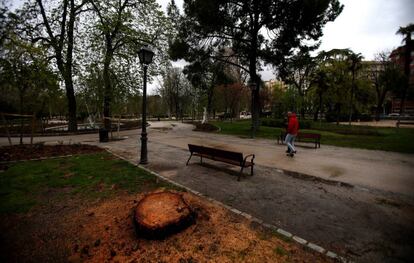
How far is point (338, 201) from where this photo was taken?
15.2 ft

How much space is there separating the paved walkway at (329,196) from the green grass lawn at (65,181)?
3.43ft

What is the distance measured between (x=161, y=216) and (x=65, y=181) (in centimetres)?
397

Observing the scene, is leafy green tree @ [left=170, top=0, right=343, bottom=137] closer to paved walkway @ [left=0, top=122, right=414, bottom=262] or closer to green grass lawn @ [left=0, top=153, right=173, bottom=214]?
paved walkway @ [left=0, top=122, right=414, bottom=262]

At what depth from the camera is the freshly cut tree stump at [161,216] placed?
3074 mm

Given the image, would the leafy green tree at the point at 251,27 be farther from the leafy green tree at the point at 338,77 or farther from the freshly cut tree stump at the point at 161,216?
the leafy green tree at the point at 338,77

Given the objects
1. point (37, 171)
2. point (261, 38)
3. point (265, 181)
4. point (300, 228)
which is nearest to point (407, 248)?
point (300, 228)

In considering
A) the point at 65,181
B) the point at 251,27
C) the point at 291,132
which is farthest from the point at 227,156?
the point at 251,27

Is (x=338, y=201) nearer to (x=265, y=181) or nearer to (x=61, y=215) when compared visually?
(x=265, y=181)

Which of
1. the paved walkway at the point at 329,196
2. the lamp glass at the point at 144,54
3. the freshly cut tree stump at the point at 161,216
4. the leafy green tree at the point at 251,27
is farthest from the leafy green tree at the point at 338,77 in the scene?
the freshly cut tree stump at the point at 161,216

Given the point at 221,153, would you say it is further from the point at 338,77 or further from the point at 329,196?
the point at 338,77

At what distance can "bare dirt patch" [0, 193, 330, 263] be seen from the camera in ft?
9.18

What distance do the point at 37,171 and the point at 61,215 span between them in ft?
11.8

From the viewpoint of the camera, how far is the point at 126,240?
313 centimetres

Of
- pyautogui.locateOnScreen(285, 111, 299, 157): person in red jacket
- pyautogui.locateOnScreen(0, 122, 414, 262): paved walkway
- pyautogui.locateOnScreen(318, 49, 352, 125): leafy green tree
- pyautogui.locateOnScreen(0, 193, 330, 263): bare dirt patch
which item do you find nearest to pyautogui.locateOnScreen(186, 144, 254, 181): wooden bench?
pyautogui.locateOnScreen(0, 122, 414, 262): paved walkway
